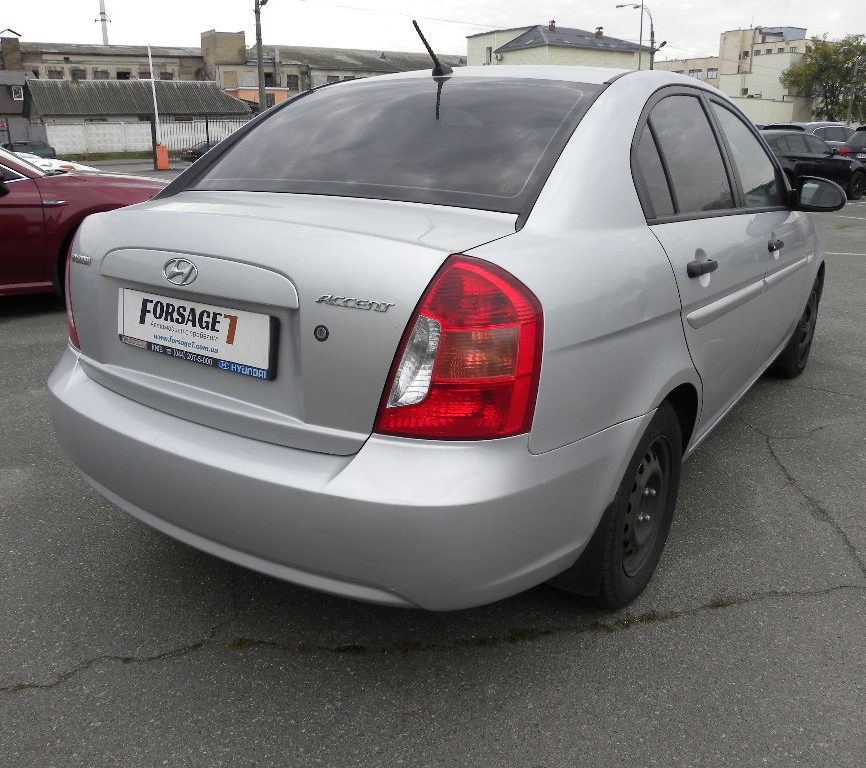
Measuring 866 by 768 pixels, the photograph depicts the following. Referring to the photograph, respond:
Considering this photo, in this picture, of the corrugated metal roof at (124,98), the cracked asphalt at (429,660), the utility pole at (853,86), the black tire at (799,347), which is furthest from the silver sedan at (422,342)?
the utility pole at (853,86)

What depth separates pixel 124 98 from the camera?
60.1 m

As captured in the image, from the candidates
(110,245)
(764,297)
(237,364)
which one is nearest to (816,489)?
(764,297)

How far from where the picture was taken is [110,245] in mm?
2197

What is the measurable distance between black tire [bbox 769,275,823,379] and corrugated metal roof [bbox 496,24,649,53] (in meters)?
74.1

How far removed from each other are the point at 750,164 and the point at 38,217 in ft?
16.4

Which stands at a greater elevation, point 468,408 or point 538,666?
point 468,408

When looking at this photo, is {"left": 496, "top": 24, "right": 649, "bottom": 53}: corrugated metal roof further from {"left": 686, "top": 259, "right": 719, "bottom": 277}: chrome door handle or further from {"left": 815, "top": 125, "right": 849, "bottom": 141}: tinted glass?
{"left": 686, "top": 259, "right": 719, "bottom": 277}: chrome door handle

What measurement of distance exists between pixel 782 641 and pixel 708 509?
864mm

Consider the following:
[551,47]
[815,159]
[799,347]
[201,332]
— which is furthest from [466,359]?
[551,47]

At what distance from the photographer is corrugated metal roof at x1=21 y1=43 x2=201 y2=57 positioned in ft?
234

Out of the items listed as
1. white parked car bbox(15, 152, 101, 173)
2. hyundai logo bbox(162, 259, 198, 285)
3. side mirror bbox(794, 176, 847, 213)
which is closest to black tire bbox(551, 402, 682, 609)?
hyundai logo bbox(162, 259, 198, 285)

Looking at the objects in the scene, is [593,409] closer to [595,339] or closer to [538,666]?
[595,339]

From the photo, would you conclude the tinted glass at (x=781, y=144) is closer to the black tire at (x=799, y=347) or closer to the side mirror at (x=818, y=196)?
the black tire at (x=799, y=347)

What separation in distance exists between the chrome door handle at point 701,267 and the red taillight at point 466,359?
85cm
